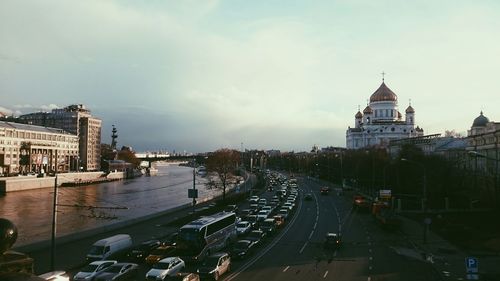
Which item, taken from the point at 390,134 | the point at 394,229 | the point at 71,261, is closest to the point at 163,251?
the point at 71,261

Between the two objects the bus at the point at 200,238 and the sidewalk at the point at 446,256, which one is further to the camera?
the bus at the point at 200,238

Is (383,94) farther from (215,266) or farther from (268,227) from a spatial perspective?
(215,266)

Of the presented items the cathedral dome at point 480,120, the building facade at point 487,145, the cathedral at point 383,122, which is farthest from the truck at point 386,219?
the cathedral at point 383,122

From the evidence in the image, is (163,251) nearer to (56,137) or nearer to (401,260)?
(401,260)

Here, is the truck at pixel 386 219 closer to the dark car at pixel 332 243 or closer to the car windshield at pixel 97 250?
the dark car at pixel 332 243

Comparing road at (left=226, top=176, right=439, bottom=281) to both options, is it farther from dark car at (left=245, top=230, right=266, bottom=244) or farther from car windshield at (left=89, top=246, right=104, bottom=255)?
car windshield at (left=89, top=246, right=104, bottom=255)

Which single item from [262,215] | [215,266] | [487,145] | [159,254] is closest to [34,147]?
[262,215]

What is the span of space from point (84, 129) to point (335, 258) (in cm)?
16275

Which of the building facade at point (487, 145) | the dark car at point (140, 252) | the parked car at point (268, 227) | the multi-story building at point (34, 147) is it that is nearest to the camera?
the dark car at point (140, 252)

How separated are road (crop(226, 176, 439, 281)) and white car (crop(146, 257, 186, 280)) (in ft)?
8.23

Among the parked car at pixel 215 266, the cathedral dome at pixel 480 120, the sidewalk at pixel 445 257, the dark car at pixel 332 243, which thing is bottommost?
the sidewalk at pixel 445 257

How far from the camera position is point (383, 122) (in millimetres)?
127125

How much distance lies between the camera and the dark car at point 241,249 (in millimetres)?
26109

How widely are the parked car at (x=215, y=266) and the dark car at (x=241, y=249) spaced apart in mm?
2890
